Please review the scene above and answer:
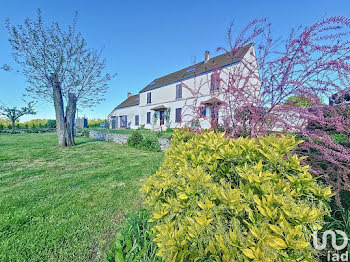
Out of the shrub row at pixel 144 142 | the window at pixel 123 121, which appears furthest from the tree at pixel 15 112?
the shrub row at pixel 144 142

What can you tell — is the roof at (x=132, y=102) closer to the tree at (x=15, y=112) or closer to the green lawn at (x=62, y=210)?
the tree at (x=15, y=112)

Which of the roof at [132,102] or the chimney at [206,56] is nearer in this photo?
the chimney at [206,56]

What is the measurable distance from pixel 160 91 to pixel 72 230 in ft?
64.8

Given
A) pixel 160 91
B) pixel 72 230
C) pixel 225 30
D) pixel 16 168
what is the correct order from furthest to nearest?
pixel 160 91
pixel 16 168
pixel 225 30
pixel 72 230

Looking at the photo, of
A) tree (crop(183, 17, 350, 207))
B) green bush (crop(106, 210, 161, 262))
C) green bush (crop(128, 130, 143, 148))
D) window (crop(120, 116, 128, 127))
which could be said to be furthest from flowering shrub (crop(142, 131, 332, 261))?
window (crop(120, 116, 128, 127))

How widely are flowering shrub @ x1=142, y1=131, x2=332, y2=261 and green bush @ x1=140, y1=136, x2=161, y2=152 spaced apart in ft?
20.7

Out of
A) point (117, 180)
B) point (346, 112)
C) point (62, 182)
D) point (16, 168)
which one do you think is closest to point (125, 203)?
point (117, 180)

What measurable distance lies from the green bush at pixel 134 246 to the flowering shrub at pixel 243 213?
0.46 meters

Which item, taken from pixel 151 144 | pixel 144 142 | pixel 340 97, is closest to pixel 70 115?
pixel 144 142

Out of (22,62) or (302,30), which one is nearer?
(302,30)

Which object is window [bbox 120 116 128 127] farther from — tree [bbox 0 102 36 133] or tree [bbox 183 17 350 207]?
tree [bbox 183 17 350 207]

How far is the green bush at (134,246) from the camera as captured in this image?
131 cm

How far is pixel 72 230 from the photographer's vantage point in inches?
79.6

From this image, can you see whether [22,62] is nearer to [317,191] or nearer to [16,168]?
[16,168]
